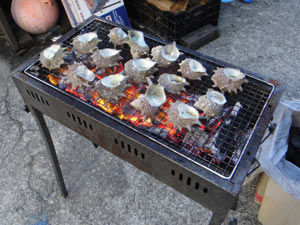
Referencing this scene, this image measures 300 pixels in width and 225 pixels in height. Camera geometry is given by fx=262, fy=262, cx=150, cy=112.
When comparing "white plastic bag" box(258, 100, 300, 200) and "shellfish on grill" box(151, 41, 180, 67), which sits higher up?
"shellfish on grill" box(151, 41, 180, 67)

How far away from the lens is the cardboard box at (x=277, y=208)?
1876mm

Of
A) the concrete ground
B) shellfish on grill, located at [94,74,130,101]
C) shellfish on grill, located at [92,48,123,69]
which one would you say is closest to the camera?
shellfish on grill, located at [94,74,130,101]

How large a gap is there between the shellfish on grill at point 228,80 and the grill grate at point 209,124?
6cm

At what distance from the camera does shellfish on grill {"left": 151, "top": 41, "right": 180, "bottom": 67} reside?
158cm

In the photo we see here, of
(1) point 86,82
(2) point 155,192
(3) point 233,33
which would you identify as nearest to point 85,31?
(1) point 86,82

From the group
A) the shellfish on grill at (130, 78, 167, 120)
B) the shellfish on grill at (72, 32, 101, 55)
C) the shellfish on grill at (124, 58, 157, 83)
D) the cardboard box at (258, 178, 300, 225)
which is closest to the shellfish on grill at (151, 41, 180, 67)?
the shellfish on grill at (124, 58, 157, 83)

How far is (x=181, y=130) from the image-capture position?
4.36 feet

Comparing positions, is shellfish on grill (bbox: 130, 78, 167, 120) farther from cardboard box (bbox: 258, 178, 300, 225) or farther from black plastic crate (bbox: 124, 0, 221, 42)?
black plastic crate (bbox: 124, 0, 221, 42)

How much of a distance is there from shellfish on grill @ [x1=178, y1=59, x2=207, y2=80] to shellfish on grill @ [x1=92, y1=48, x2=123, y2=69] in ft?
1.32

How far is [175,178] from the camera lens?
1.25 m

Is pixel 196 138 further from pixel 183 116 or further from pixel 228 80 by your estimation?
pixel 228 80

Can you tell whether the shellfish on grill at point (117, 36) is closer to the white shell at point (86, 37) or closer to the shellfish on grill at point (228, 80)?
the white shell at point (86, 37)

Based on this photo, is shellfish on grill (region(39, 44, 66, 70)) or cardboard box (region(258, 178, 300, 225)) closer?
shellfish on grill (region(39, 44, 66, 70))

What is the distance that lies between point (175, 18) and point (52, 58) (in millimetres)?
2067
